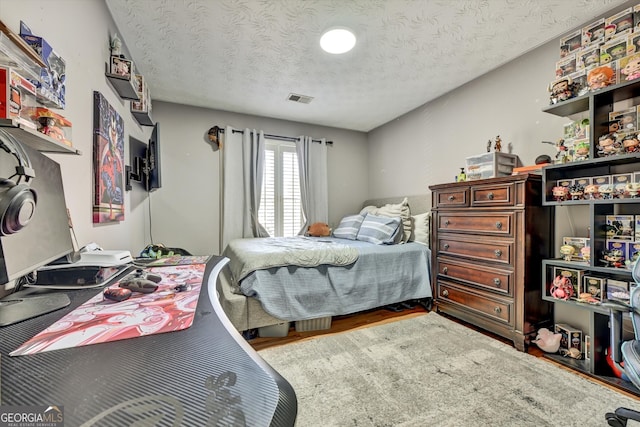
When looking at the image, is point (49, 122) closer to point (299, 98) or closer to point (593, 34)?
point (299, 98)

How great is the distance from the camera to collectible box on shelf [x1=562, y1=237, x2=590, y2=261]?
6.13 ft

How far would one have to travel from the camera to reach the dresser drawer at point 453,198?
2424 millimetres

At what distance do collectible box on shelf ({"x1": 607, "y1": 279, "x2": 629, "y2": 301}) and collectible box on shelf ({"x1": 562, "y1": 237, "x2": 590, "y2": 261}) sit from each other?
21 cm

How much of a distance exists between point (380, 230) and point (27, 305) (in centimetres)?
279

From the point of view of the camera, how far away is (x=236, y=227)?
12.1ft

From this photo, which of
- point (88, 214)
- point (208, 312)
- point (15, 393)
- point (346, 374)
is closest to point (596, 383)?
point (346, 374)

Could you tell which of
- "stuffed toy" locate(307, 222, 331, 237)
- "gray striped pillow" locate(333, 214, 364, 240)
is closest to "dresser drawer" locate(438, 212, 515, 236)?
"gray striped pillow" locate(333, 214, 364, 240)

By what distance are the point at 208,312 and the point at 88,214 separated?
1.32 meters

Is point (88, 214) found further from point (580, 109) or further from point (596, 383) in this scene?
point (580, 109)

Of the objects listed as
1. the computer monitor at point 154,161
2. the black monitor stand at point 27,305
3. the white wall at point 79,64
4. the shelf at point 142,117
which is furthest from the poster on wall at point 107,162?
the black monitor stand at point 27,305

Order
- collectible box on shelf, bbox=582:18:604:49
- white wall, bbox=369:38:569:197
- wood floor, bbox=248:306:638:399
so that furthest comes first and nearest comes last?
white wall, bbox=369:38:569:197
wood floor, bbox=248:306:638:399
collectible box on shelf, bbox=582:18:604:49

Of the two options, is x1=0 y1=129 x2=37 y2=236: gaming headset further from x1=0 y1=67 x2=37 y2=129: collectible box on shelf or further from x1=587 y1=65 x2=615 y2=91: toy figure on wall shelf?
x1=587 y1=65 x2=615 y2=91: toy figure on wall shelf

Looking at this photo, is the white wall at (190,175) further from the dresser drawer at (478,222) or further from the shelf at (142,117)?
the dresser drawer at (478,222)

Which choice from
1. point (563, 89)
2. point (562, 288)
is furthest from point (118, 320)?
Result: point (563, 89)
